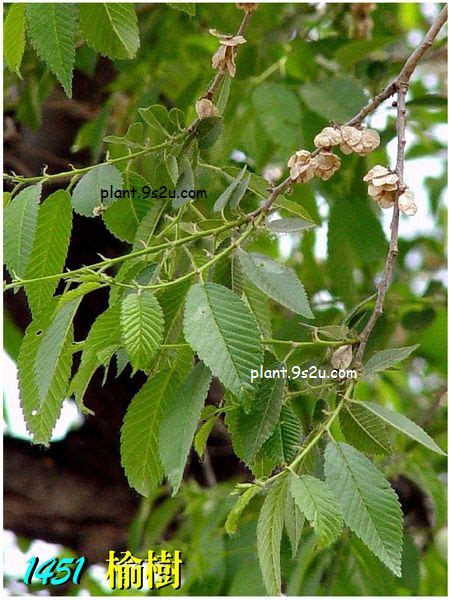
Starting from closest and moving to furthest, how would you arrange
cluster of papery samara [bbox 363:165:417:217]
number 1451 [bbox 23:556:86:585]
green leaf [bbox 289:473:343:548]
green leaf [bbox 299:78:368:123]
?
green leaf [bbox 289:473:343:548] < cluster of papery samara [bbox 363:165:417:217] < number 1451 [bbox 23:556:86:585] < green leaf [bbox 299:78:368:123]

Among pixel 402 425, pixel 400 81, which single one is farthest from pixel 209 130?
pixel 402 425

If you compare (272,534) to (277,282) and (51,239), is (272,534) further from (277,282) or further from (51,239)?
(51,239)

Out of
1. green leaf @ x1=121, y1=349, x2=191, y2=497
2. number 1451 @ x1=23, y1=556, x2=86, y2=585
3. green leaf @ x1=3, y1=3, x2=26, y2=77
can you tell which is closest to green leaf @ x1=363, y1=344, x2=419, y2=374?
green leaf @ x1=121, y1=349, x2=191, y2=497

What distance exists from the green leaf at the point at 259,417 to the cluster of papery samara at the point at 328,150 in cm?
14

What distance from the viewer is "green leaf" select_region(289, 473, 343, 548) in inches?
18.8

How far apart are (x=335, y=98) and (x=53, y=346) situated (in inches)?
23.5

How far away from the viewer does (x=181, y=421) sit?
541 mm

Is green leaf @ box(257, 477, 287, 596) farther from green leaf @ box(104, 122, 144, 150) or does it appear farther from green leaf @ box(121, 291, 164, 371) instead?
green leaf @ box(104, 122, 144, 150)

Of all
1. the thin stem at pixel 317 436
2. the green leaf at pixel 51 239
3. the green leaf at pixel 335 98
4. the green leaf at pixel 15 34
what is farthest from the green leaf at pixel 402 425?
the green leaf at pixel 335 98

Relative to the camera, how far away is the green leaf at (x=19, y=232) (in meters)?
0.60

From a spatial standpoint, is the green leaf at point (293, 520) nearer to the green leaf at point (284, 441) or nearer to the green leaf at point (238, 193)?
the green leaf at point (284, 441)

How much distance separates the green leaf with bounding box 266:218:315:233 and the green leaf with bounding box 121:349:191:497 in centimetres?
10

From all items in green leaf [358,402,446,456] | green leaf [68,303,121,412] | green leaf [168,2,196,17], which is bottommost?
green leaf [358,402,446,456]

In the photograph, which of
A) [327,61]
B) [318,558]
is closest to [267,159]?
[327,61]
